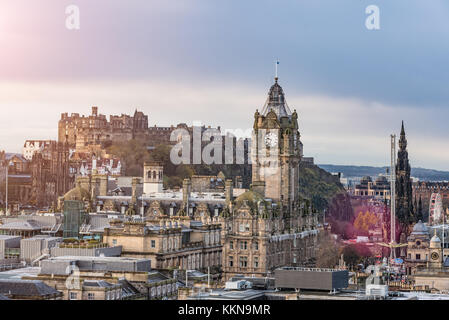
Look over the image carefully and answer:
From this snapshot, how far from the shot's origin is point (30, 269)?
9450cm

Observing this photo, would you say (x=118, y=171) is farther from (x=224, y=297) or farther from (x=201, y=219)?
(x=224, y=297)

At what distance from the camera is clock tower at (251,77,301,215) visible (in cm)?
13050

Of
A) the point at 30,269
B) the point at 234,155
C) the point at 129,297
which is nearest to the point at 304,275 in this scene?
the point at 129,297

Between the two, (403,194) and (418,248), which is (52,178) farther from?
(418,248)

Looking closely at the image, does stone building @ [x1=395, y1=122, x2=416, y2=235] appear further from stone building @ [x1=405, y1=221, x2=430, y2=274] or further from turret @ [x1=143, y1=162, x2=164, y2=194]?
turret @ [x1=143, y1=162, x2=164, y2=194]

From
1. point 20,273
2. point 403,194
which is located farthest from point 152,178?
point 20,273

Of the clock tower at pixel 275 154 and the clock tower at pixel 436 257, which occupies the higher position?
the clock tower at pixel 275 154

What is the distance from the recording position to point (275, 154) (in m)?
131

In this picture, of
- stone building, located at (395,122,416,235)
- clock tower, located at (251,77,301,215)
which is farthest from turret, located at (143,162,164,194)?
stone building, located at (395,122,416,235)

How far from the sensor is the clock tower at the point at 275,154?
130m

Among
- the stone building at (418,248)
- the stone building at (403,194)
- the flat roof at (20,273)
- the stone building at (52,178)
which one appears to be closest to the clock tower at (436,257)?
the stone building at (418,248)

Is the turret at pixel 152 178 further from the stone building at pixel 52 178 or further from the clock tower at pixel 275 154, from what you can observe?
the stone building at pixel 52 178

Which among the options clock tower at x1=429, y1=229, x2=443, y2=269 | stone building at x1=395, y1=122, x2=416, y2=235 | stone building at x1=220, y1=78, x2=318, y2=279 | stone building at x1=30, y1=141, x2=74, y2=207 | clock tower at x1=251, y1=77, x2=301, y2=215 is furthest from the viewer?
stone building at x1=395, y1=122, x2=416, y2=235
